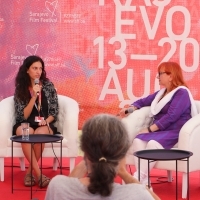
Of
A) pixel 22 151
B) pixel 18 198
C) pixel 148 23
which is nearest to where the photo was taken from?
pixel 18 198

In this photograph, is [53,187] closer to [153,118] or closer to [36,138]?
[36,138]

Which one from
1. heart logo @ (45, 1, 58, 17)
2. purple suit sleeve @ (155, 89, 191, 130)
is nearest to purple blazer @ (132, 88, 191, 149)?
purple suit sleeve @ (155, 89, 191, 130)

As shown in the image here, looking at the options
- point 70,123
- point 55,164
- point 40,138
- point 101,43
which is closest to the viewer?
point 40,138

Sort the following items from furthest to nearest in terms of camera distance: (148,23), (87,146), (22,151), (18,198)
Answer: (148,23) < (22,151) < (18,198) < (87,146)

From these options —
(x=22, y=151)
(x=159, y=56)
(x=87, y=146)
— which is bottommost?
(x=22, y=151)

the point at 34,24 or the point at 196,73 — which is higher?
the point at 34,24

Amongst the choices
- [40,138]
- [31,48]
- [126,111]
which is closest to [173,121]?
[126,111]

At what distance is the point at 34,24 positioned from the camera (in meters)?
7.51

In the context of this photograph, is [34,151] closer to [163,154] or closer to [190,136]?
[190,136]

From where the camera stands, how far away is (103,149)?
2277mm

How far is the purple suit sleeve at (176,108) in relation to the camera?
556cm

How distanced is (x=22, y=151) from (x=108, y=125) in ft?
11.7

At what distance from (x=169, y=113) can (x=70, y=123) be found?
0.95m

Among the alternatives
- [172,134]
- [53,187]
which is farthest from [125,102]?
[53,187]
